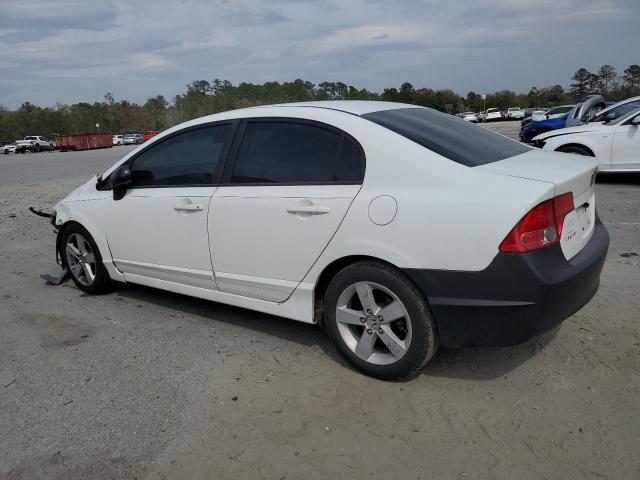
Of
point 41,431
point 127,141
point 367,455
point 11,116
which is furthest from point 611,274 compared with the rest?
point 11,116

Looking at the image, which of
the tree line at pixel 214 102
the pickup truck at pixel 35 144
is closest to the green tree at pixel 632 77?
the tree line at pixel 214 102

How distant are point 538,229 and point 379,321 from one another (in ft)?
3.31

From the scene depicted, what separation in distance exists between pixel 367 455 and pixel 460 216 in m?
1.27

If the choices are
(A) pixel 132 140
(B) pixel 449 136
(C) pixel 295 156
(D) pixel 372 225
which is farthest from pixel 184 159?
(A) pixel 132 140

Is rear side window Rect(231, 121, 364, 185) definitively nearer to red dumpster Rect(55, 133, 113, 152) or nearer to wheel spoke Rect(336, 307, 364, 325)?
wheel spoke Rect(336, 307, 364, 325)

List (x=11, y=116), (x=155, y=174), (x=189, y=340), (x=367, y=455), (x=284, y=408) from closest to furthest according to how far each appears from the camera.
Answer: (x=367, y=455) → (x=284, y=408) → (x=189, y=340) → (x=155, y=174) → (x=11, y=116)

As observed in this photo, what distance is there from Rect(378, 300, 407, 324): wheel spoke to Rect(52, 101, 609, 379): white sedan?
14 millimetres

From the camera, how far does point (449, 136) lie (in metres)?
3.64

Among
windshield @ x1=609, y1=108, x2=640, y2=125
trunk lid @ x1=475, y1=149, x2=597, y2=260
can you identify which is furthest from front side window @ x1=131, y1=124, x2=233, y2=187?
windshield @ x1=609, y1=108, x2=640, y2=125

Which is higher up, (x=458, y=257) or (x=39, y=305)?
(x=458, y=257)

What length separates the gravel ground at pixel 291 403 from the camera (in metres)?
2.73

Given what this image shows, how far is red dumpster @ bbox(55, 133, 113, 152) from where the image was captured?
189ft

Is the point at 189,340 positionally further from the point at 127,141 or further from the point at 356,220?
the point at 127,141

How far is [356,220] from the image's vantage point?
3.31m
